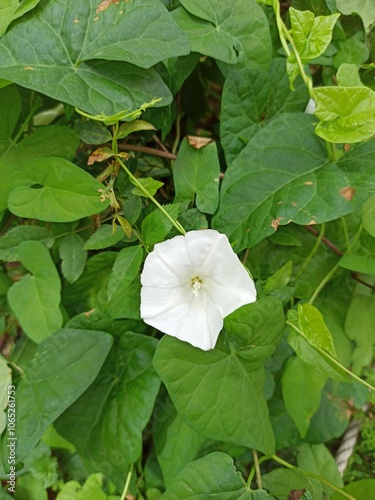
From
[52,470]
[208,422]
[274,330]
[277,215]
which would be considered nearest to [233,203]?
[277,215]

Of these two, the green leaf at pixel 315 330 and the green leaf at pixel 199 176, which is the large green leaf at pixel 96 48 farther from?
the green leaf at pixel 315 330

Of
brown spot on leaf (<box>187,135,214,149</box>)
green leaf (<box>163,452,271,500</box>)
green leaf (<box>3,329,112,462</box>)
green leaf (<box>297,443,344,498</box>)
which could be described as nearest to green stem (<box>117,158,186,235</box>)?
brown spot on leaf (<box>187,135,214,149</box>)

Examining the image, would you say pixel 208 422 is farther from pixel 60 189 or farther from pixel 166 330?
pixel 60 189

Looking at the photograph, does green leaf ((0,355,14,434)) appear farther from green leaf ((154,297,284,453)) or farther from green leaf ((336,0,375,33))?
green leaf ((336,0,375,33))

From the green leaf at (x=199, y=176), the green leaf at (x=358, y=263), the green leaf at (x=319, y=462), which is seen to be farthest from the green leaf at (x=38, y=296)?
the green leaf at (x=319, y=462)

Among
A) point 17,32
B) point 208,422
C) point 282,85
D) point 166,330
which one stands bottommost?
point 208,422
